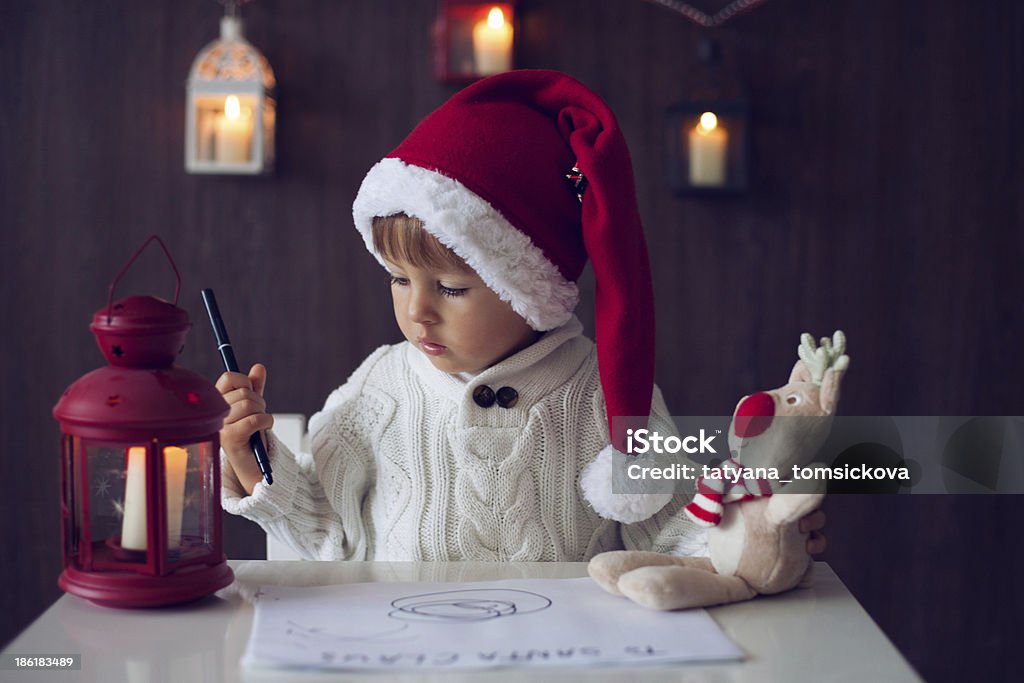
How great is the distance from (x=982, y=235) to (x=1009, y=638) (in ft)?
2.84

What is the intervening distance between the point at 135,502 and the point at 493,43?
142 centimetres

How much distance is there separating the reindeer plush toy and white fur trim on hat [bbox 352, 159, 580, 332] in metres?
0.31

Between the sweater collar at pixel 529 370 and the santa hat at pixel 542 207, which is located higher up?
the santa hat at pixel 542 207

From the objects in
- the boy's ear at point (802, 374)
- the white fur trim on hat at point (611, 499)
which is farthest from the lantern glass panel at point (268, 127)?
the boy's ear at point (802, 374)

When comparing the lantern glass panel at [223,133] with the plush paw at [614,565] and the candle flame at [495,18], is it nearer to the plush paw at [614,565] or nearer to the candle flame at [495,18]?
the candle flame at [495,18]

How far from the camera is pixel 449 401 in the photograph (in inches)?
45.1

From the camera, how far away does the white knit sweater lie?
111 cm

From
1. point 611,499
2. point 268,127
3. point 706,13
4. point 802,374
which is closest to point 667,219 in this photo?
point 706,13

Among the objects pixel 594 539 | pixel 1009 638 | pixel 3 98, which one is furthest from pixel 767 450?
pixel 3 98

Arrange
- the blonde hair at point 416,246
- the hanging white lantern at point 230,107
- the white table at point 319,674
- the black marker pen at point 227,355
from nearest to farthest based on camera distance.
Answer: the white table at point 319,674
the black marker pen at point 227,355
the blonde hair at point 416,246
the hanging white lantern at point 230,107

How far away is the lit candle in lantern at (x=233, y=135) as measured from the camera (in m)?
1.97

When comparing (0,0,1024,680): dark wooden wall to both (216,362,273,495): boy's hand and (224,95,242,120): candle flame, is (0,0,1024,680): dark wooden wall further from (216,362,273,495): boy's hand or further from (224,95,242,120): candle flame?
(216,362,273,495): boy's hand

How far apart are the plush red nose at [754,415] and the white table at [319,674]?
0.46ft

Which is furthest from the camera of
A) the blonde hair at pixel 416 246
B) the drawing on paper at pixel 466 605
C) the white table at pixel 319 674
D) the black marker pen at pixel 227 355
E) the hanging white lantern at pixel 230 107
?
the hanging white lantern at pixel 230 107
